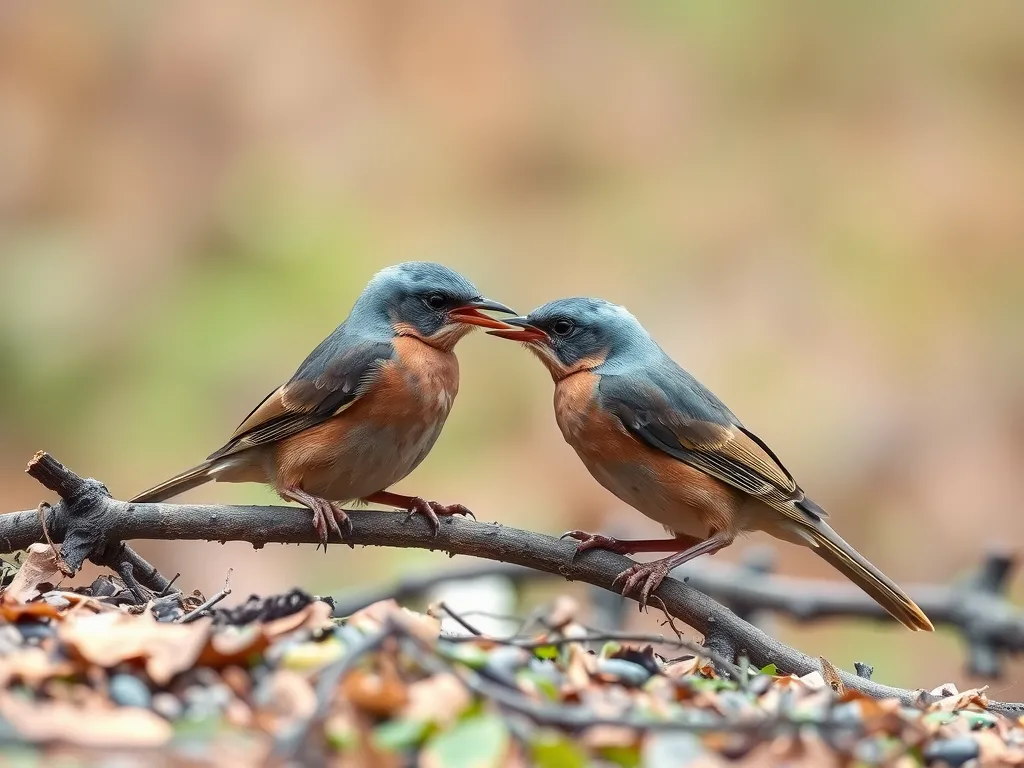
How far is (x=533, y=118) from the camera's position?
14523 millimetres

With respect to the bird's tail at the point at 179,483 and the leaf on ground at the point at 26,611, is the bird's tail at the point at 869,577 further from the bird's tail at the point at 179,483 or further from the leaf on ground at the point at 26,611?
the leaf on ground at the point at 26,611

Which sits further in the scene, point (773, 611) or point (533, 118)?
point (533, 118)

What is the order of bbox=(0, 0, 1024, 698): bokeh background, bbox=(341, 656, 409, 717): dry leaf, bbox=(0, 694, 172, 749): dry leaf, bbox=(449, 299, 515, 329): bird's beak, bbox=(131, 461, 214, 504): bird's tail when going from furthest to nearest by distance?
1. bbox=(0, 0, 1024, 698): bokeh background
2. bbox=(449, 299, 515, 329): bird's beak
3. bbox=(131, 461, 214, 504): bird's tail
4. bbox=(341, 656, 409, 717): dry leaf
5. bbox=(0, 694, 172, 749): dry leaf

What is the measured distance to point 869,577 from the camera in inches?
232

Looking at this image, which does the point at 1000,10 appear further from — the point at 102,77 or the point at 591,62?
the point at 102,77

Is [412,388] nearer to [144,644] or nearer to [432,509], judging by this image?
[432,509]

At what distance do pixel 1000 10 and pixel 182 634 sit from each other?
1446cm

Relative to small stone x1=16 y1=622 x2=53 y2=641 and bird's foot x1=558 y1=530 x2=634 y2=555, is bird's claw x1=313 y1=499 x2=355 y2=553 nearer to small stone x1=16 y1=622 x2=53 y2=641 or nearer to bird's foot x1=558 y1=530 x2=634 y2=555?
bird's foot x1=558 y1=530 x2=634 y2=555

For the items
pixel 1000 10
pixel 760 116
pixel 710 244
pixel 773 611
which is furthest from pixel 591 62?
pixel 773 611

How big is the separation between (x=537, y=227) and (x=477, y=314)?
7235 mm

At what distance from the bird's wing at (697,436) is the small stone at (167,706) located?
288cm

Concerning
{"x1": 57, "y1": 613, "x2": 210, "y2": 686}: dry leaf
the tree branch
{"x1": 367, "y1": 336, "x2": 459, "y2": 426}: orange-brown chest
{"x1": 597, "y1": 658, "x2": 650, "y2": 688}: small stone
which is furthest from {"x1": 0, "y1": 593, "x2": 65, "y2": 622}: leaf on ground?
{"x1": 367, "y1": 336, "x2": 459, "y2": 426}: orange-brown chest

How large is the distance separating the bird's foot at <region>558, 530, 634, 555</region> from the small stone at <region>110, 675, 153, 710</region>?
2.09 metres

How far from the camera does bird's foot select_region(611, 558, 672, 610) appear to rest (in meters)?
5.05
